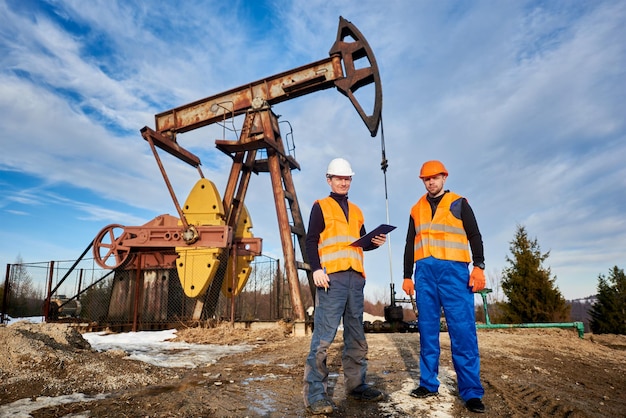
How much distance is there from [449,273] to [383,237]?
56 cm

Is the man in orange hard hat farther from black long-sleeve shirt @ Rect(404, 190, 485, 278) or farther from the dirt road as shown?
the dirt road

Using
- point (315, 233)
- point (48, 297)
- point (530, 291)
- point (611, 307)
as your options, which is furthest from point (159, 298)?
point (611, 307)

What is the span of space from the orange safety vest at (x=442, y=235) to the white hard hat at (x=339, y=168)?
71 centimetres

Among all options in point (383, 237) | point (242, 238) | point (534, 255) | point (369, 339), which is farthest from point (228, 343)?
point (534, 255)

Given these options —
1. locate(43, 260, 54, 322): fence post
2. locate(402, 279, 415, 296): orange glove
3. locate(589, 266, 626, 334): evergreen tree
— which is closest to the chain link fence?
locate(43, 260, 54, 322): fence post

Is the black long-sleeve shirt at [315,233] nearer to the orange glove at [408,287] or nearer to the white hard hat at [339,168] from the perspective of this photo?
the white hard hat at [339,168]

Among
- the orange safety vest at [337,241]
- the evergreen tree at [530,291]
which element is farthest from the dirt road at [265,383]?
the evergreen tree at [530,291]

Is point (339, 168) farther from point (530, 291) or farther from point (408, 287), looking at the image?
point (530, 291)

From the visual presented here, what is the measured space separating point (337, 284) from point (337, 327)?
0.31 metres

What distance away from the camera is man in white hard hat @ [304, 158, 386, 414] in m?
2.84

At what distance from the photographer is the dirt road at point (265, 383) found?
105 inches

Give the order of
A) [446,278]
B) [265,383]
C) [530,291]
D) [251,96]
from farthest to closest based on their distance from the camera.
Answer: [530,291] → [251,96] → [265,383] → [446,278]

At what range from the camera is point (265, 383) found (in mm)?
3598

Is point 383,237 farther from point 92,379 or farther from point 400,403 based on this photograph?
point 92,379
